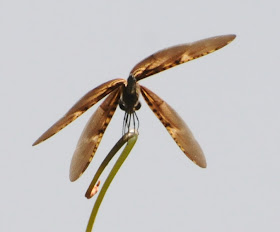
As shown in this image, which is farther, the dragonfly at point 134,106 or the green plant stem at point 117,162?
the green plant stem at point 117,162

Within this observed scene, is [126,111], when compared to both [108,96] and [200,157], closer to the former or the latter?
[108,96]

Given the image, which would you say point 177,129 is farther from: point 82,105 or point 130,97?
point 82,105

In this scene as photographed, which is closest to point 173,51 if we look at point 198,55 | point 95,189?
point 198,55

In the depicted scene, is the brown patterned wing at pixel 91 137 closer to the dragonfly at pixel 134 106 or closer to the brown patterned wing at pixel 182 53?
the dragonfly at pixel 134 106

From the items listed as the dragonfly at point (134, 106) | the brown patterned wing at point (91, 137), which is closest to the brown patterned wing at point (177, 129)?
the dragonfly at point (134, 106)

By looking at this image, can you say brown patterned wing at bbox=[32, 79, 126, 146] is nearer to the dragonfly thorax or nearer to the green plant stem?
the dragonfly thorax
